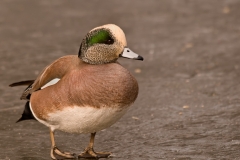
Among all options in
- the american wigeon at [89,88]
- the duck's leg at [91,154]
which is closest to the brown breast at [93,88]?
the american wigeon at [89,88]

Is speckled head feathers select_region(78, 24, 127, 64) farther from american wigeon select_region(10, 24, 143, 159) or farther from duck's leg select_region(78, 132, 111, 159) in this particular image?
duck's leg select_region(78, 132, 111, 159)

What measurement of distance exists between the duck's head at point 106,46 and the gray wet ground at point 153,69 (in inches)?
31.0

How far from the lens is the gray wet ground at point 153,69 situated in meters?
4.59

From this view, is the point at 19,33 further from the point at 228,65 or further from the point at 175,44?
the point at 228,65

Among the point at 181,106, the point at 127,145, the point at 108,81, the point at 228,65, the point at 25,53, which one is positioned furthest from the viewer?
the point at 25,53

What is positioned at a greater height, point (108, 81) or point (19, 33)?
point (108, 81)

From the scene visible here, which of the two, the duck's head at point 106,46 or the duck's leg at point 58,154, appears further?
the duck's leg at point 58,154

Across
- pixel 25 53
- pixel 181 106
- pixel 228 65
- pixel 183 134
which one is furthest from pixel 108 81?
pixel 25 53

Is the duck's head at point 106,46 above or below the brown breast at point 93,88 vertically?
above

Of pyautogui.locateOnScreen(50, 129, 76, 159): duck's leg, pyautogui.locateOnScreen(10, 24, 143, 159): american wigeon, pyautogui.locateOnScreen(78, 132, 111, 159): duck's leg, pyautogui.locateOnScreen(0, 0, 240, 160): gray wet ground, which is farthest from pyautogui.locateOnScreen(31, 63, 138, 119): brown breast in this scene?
pyautogui.locateOnScreen(0, 0, 240, 160): gray wet ground

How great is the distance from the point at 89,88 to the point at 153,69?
2.93 metres

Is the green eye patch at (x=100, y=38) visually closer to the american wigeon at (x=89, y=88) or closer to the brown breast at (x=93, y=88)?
the american wigeon at (x=89, y=88)

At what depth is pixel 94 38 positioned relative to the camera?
4137 mm

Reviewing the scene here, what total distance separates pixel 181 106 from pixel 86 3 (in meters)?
4.80
